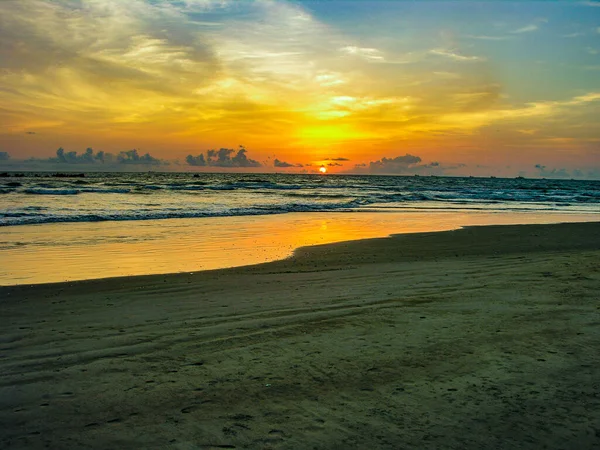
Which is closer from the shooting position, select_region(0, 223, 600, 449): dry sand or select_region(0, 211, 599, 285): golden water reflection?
select_region(0, 223, 600, 449): dry sand

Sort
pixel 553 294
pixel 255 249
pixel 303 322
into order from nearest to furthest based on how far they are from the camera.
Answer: pixel 303 322 → pixel 553 294 → pixel 255 249

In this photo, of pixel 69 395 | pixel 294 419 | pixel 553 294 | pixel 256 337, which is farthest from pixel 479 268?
pixel 69 395

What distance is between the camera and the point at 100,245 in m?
15.6

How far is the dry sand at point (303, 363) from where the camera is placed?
389 cm

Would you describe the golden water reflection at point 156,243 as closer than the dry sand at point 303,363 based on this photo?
No

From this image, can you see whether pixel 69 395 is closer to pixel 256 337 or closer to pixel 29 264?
pixel 256 337

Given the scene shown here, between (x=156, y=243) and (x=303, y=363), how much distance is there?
11.9 meters

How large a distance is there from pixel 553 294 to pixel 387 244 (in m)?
8.03

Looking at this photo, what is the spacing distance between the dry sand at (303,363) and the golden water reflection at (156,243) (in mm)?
1975

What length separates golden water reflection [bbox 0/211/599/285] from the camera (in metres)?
11.5

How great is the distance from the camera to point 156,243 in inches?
634

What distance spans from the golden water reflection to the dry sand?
6.48 ft

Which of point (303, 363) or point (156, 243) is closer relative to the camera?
point (303, 363)

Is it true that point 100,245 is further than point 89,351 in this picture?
Yes
